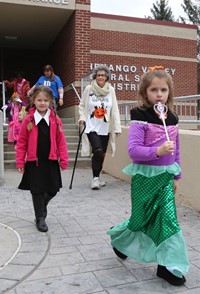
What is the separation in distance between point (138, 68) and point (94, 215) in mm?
11392

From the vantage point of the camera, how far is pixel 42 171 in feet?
12.8

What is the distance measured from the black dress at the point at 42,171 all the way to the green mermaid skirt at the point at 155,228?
4.15 ft

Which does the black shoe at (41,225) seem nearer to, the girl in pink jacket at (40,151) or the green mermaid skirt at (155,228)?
the girl in pink jacket at (40,151)

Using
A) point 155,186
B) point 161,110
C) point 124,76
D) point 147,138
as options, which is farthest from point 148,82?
point 124,76

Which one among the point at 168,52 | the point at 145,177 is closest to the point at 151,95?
the point at 145,177

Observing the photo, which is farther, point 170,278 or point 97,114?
point 97,114

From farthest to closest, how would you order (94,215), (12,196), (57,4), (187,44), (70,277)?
(187,44) → (57,4) → (12,196) → (94,215) → (70,277)

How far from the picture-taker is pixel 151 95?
2703mm

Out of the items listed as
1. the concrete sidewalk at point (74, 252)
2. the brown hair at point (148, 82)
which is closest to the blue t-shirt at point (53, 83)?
the concrete sidewalk at point (74, 252)

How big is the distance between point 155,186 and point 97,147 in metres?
3.29

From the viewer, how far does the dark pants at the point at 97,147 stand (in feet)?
19.5

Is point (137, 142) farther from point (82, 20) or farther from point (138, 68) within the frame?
point (138, 68)

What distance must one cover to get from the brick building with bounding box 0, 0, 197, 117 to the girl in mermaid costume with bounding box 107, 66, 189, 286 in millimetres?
7853

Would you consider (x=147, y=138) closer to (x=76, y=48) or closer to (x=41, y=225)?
(x=41, y=225)
